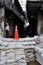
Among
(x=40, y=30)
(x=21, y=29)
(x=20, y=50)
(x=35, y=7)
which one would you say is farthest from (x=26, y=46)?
(x=21, y=29)

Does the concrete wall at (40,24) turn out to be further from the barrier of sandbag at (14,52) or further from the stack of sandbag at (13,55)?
the stack of sandbag at (13,55)

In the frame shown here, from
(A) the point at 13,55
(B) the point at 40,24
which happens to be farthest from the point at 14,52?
(B) the point at 40,24

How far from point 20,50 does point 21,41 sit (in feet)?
1.20

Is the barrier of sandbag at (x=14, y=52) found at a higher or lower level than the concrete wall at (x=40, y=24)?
higher

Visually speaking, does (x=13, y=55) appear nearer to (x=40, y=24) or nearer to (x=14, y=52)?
(x=14, y=52)

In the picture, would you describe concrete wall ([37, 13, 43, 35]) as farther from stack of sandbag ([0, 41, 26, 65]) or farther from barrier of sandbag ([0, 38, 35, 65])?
stack of sandbag ([0, 41, 26, 65])

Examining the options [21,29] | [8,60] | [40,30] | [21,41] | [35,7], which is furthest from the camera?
[21,29]

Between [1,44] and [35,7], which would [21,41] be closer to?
[1,44]

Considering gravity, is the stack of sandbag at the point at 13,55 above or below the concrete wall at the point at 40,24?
above

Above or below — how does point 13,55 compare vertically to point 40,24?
above

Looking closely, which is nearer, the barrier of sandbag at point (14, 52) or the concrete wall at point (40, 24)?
the barrier of sandbag at point (14, 52)

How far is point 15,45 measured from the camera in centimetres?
638

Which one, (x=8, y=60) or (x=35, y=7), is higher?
(x=8, y=60)


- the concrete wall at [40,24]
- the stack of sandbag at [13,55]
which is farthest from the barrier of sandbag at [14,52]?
the concrete wall at [40,24]
